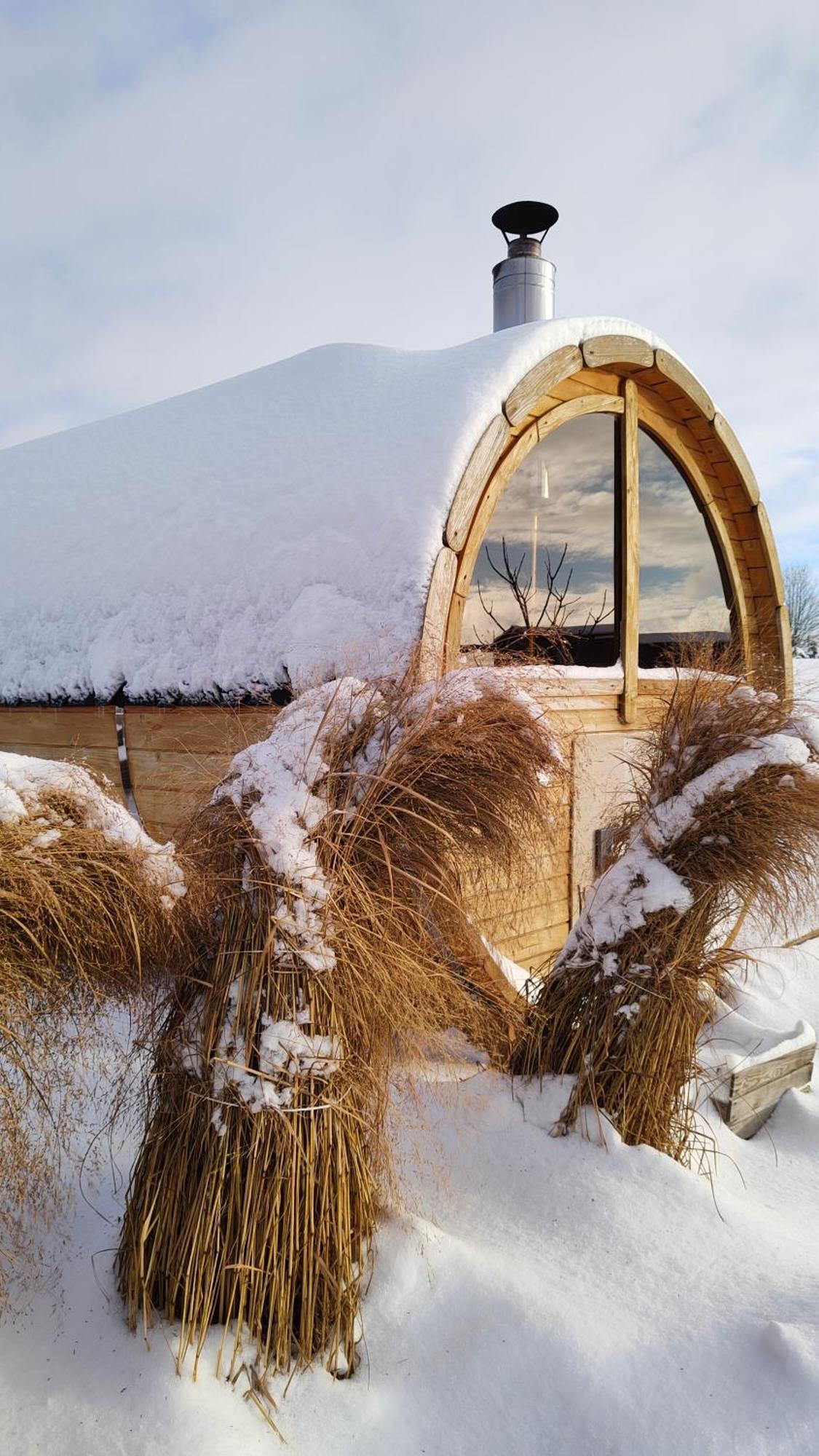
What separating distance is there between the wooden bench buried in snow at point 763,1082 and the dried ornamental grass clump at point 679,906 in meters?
0.64

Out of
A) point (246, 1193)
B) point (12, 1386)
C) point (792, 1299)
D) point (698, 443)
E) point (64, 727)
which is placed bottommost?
point (792, 1299)

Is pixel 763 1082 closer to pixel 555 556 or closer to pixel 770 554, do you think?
pixel 555 556

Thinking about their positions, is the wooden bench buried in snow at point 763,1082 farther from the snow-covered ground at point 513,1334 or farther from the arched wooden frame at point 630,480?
the arched wooden frame at point 630,480

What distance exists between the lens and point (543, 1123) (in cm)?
295

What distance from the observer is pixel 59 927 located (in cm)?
180

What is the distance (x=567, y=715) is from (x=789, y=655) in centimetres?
284

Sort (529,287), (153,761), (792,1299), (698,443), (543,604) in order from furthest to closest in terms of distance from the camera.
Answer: (529,287)
(698,443)
(543,604)
(153,761)
(792,1299)

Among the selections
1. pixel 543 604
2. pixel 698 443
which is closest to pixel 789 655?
pixel 698 443

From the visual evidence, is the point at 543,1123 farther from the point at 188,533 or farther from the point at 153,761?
the point at 188,533

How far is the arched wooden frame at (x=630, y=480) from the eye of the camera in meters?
3.54

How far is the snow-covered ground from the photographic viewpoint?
6.30ft

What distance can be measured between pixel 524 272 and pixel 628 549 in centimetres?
257

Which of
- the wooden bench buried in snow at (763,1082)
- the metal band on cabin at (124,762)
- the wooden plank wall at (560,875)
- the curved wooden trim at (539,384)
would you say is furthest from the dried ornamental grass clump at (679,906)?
the metal band on cabin at (124,762)

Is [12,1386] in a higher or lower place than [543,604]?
lower
